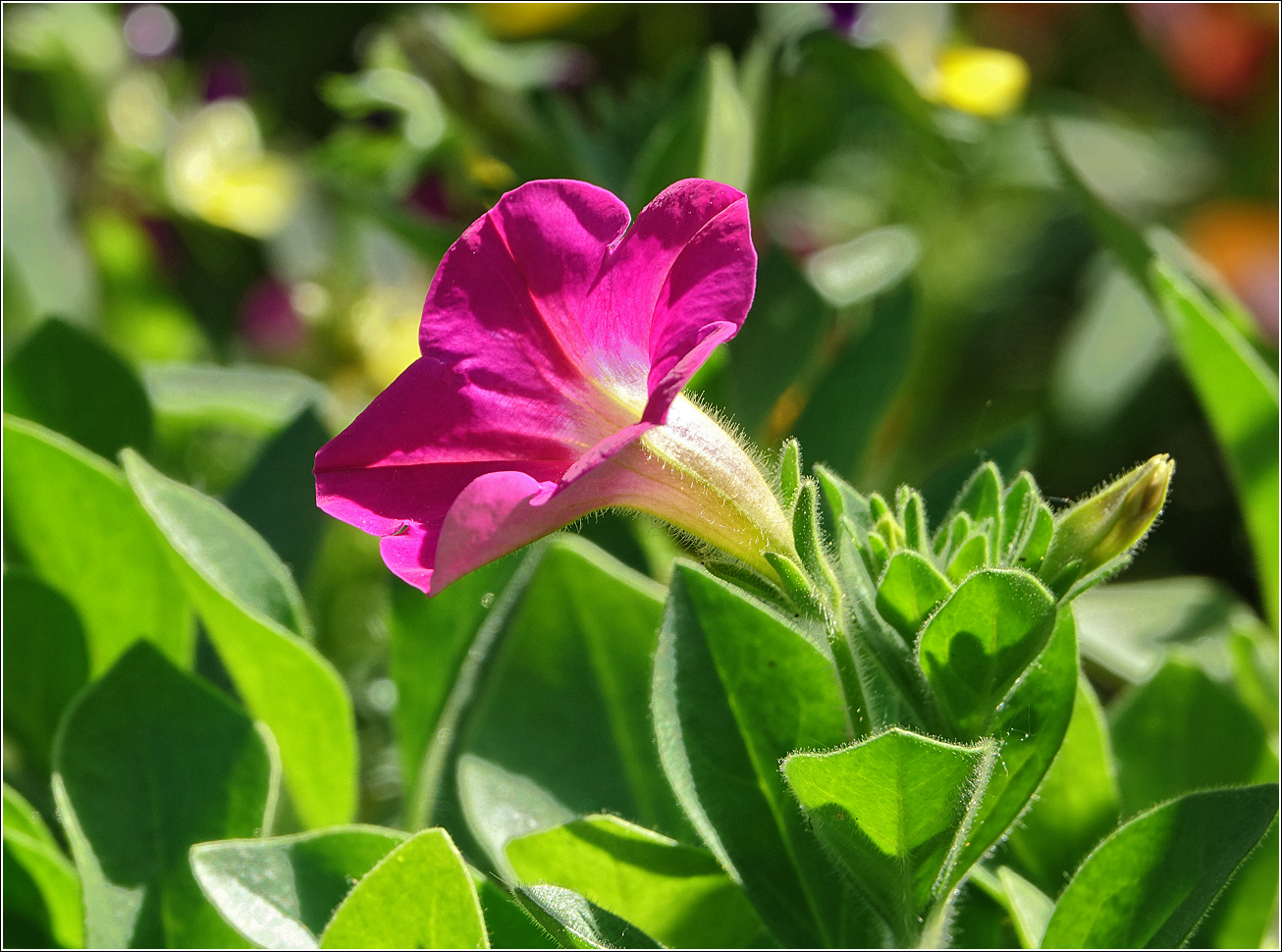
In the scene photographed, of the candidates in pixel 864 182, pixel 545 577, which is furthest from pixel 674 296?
pixel 864 182

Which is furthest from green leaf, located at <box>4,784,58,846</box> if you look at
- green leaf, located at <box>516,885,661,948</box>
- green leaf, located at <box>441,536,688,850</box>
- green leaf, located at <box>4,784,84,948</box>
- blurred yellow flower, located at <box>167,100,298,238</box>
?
blurred yellow flower, located at <box>167,100,298,238</box>

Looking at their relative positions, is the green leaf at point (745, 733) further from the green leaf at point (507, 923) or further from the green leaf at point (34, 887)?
the green leaf at point (34, 887)

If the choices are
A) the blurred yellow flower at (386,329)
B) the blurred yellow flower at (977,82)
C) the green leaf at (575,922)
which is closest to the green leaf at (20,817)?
the green leaf at (575,922)

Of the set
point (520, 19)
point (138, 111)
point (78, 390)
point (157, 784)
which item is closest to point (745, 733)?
point (157, 784)

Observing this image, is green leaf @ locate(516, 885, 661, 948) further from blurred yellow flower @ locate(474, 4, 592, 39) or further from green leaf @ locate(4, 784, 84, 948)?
blurred yellow flower @ locate(474, 4, 592, 39)

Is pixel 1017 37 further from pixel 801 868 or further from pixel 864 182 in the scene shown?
pixel 801 868
